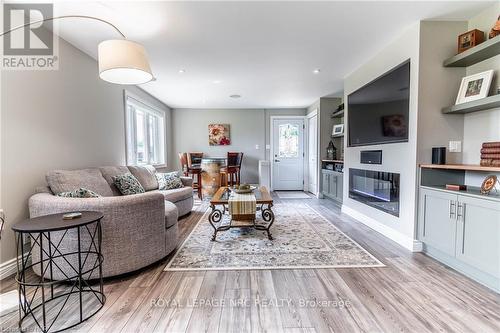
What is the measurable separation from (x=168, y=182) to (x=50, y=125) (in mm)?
1805

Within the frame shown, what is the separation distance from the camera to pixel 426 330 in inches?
54.6

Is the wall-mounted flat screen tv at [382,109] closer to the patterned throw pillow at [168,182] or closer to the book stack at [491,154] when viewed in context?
the book stack at [491,154]

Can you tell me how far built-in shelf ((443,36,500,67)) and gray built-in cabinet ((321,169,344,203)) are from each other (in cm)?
239

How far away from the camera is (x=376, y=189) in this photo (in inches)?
126

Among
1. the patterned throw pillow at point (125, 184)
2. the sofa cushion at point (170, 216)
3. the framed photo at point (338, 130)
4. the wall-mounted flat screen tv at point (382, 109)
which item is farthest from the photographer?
the framed photo at point (338, 130)

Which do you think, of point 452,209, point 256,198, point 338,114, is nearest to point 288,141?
point 338,114

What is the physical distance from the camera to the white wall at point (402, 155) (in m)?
2.47

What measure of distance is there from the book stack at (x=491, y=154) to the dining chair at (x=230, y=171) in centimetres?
436

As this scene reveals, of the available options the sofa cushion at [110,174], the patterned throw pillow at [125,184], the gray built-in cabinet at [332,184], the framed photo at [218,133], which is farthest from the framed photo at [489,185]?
the framed photo at [218,133]

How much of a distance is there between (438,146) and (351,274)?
163cm

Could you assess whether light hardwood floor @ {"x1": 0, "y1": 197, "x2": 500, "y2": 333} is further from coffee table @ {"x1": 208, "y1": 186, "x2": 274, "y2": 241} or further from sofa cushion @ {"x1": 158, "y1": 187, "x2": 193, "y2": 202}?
sofa cushion @ {"x1": 158, "y1": 187, "x2": 193, "y2": 202}

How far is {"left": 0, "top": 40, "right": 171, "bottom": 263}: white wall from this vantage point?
2.02m

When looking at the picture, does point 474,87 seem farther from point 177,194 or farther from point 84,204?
point 177,194

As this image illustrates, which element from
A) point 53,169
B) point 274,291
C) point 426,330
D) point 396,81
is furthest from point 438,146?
point 53,169
